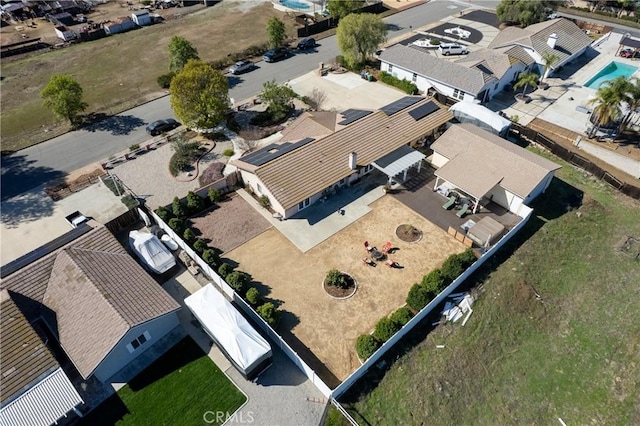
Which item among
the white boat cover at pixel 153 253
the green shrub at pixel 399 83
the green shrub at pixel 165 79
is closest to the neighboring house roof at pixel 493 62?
the green shrub at pixel 399 83

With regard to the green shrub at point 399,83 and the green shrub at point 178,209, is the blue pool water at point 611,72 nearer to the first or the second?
the green shrub at point 399,83

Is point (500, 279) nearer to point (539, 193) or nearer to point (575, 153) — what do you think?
point (539, 193)

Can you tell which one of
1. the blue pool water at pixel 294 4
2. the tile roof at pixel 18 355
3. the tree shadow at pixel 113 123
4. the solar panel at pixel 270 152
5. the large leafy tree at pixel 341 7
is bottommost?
the tile roof at pixel 18 355

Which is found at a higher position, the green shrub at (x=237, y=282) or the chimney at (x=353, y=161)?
the chimney at (x=353, y=161)

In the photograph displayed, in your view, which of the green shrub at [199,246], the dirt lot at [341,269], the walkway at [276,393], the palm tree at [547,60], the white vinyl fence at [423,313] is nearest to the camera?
the walkway at [276,393]

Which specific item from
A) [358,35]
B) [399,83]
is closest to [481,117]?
[399,83]

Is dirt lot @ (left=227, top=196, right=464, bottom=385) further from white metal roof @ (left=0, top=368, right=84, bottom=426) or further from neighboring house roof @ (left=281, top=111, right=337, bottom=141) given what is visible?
white metal roof @ (left=0, top=368, right=84, bottom=426)

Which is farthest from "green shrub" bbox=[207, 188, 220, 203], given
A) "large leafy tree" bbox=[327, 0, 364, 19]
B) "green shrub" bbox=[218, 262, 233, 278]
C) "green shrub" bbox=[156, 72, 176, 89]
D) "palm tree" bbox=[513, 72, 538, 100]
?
"large leafy tree" bbox=[327, 0, 364, 19]
